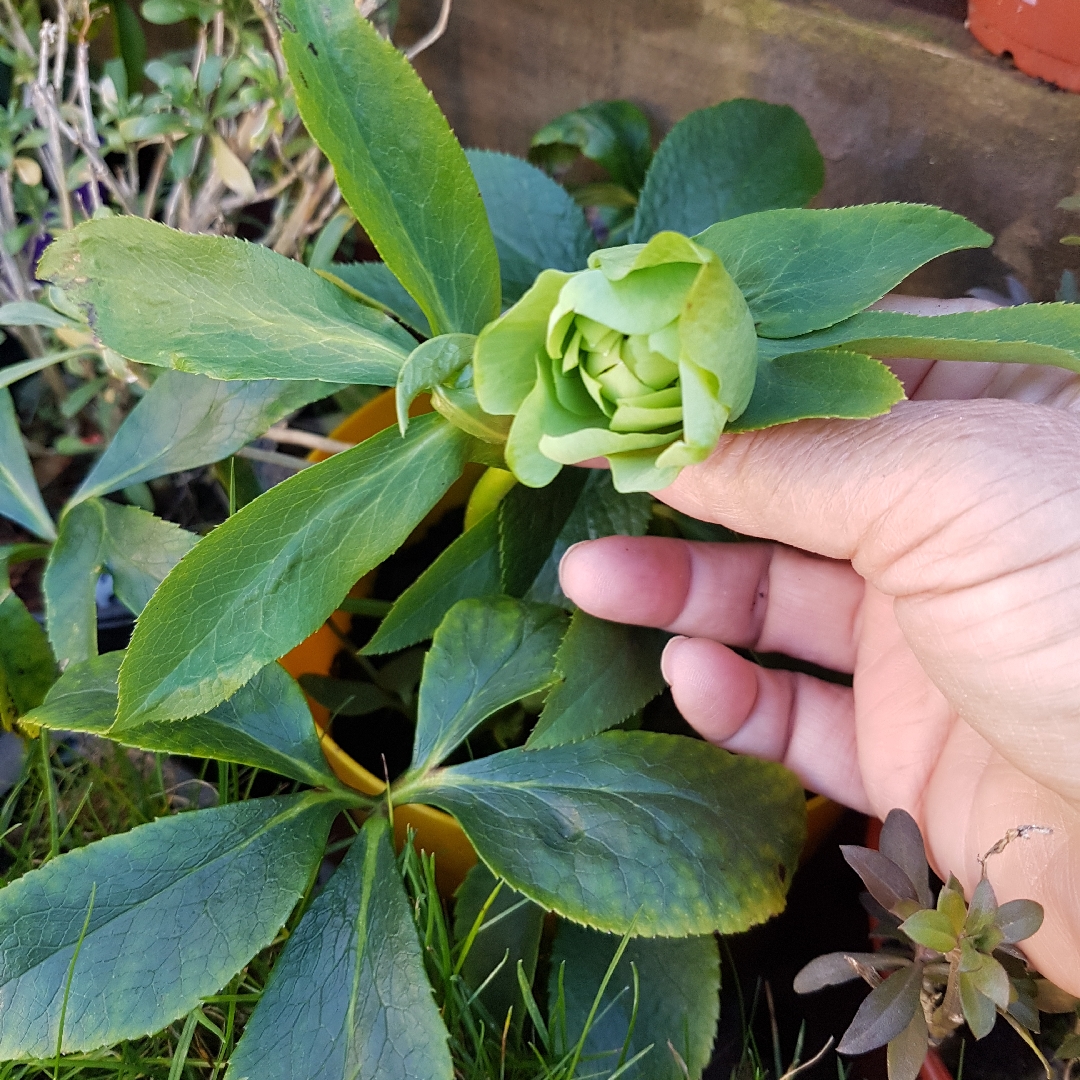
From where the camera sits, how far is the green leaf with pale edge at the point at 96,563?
27.4 inches

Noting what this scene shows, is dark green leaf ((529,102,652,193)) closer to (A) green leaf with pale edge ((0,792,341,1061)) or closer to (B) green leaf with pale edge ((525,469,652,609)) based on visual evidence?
(B) green leaf with pale edge ((525,469,652,609))

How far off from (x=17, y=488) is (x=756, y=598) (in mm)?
673

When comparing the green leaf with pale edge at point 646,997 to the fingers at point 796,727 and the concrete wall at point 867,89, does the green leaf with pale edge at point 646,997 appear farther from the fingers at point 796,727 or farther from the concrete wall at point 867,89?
the concrete wall at point 867,89

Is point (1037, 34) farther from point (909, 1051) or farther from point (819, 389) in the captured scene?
point (909, 1051)

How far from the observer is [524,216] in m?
0.79

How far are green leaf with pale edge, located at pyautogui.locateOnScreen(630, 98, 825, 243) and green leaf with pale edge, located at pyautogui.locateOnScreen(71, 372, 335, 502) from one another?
1.10ft

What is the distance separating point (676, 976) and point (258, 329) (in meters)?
0.52

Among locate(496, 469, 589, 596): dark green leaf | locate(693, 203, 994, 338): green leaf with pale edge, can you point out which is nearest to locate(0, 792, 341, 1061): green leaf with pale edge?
locate(496, 469, 589, 596): dark green leaf

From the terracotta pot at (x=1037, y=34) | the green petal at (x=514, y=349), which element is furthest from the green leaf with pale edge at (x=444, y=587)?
the terracotta pot at (x=1037, y=34)

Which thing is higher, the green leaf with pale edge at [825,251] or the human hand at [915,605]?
the green leaf with pale edge at [825,251]

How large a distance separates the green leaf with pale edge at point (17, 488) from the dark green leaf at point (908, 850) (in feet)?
2.31

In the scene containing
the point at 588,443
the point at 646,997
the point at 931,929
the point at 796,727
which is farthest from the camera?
the point at 796,727

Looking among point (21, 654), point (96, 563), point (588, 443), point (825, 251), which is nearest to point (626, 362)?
point (588, 443)

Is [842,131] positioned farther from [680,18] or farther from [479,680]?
[479,680]
